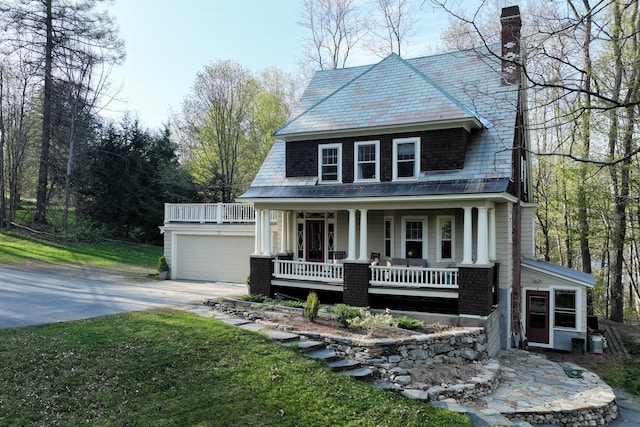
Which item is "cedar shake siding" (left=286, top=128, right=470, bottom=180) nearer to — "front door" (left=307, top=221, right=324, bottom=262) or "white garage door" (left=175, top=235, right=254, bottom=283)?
"front door" (left=307, top=221, right=324, bottom=262)

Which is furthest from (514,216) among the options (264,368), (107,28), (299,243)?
(107,28)

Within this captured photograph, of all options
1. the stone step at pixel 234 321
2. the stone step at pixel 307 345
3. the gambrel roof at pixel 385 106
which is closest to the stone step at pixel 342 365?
the stone step at pixel 307 345

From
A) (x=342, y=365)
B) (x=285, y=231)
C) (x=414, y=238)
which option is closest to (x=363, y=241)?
(x=414, y=238)

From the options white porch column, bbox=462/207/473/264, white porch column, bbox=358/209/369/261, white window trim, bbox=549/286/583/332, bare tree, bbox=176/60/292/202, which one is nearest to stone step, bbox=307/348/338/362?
white porch column, bbox=358/209/369/261

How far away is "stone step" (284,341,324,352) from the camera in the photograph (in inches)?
360

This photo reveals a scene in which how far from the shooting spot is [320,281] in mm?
13789

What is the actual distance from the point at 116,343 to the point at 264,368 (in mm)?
2958

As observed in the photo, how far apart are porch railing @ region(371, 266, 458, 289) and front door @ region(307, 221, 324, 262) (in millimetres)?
3492

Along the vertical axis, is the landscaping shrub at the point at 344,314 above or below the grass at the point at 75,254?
below

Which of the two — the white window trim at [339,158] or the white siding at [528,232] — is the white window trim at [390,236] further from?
the white siding at [528,232]

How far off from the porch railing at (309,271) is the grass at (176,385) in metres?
4.69

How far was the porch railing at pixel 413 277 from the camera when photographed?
474 inches

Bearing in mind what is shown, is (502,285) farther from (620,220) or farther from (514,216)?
(620,220)

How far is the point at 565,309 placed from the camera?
1423 centimetres
